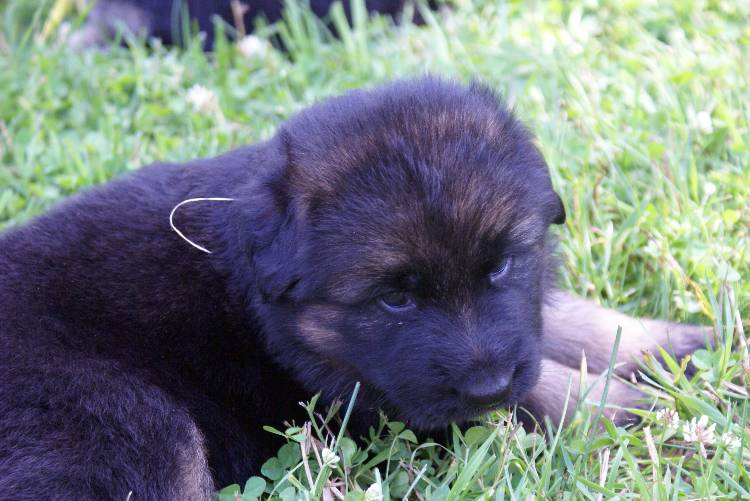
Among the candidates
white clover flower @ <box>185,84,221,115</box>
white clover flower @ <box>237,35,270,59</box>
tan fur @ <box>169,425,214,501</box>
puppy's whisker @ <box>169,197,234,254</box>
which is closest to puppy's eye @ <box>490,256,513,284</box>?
puppy's whisker @ <box>169,197,234,254</box>

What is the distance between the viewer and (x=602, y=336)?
12.9 feet

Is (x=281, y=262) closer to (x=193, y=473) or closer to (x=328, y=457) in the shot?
(x=328, y=457)

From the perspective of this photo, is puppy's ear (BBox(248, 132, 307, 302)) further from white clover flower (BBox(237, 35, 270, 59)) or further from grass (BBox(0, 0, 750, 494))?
white clover flower (BBox(237, 35, 270, 59))

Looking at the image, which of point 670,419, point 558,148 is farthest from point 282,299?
point 558,148

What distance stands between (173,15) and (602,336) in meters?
3.65

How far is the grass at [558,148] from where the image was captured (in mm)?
3158

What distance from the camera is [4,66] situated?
224 inches

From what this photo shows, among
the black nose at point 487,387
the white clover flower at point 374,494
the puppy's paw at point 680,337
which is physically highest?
the black nose at point 487,387

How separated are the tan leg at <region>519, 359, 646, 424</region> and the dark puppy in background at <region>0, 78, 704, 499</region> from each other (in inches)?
0.5

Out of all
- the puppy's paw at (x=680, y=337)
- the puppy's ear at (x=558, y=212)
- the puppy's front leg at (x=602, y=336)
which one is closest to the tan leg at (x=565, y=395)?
the puppy's front leg at (x=602, y=336)

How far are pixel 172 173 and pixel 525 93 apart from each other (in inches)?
87.0

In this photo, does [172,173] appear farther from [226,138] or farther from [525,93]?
[525,93]

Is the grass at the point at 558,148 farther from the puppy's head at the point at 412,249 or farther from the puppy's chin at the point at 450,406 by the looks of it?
the puppy's head at the point at 412,249

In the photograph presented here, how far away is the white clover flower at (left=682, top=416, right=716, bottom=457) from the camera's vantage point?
3.05 meters
